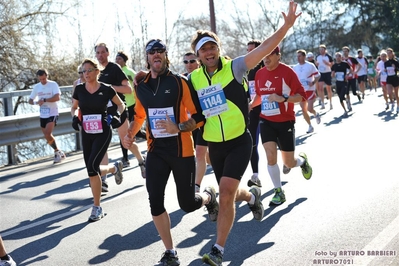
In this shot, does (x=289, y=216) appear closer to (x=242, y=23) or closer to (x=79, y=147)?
(x=79, y=147)

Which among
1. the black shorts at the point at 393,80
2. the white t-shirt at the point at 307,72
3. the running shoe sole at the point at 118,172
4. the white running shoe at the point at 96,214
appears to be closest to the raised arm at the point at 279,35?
the white running shoe at the point at 96,214

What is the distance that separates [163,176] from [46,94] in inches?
317

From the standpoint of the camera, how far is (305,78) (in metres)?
16.4

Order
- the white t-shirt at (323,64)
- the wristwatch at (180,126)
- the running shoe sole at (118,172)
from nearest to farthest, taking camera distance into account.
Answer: the wristwatch at (180,126) < the running shoe sole at (118,172) < the white t-shirt at (323,64)

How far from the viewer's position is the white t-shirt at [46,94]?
13125mm

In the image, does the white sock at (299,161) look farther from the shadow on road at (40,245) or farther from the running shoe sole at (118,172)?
the shadow on road at (40,245)

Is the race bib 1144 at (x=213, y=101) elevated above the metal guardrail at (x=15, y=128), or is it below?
above

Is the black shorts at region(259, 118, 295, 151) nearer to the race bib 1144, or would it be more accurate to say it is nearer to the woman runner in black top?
the woman runner in black top

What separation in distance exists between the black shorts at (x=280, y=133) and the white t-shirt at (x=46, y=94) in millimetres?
6293

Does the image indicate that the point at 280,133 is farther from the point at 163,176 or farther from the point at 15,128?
the point at 15,128

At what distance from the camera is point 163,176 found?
5.64 m

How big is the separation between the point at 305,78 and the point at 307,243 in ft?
35.3

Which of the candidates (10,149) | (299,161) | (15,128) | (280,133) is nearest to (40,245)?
(280,133)

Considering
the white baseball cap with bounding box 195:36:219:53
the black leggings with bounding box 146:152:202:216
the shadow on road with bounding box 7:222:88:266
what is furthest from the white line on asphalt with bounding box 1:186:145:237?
the white baseball cap with bounding box 195:36:219:53
